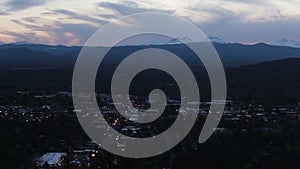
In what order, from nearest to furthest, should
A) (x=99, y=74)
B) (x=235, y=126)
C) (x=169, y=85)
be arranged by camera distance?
(x=235, y=126) → (x=169, y=85) → (x=99, y=74)

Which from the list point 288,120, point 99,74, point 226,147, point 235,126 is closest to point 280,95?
point 288,120

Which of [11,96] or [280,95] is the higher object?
[280,95]

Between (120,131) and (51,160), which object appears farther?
(120,131)

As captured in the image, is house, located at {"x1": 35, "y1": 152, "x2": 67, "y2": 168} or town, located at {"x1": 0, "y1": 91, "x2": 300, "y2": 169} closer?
house, located at {"x1": 35, "y1": 152, "x2": 67, "y2": 168}

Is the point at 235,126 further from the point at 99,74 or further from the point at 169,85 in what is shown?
the point at 99,74

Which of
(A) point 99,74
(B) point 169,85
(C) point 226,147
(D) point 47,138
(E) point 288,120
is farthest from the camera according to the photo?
(A) point 99,74

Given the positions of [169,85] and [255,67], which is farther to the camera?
[255,67]

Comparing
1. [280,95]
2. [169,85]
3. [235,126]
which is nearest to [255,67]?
[169,85]

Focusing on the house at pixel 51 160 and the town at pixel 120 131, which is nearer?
the house at pixel 51 160

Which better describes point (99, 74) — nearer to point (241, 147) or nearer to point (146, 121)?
point (146, 121)
